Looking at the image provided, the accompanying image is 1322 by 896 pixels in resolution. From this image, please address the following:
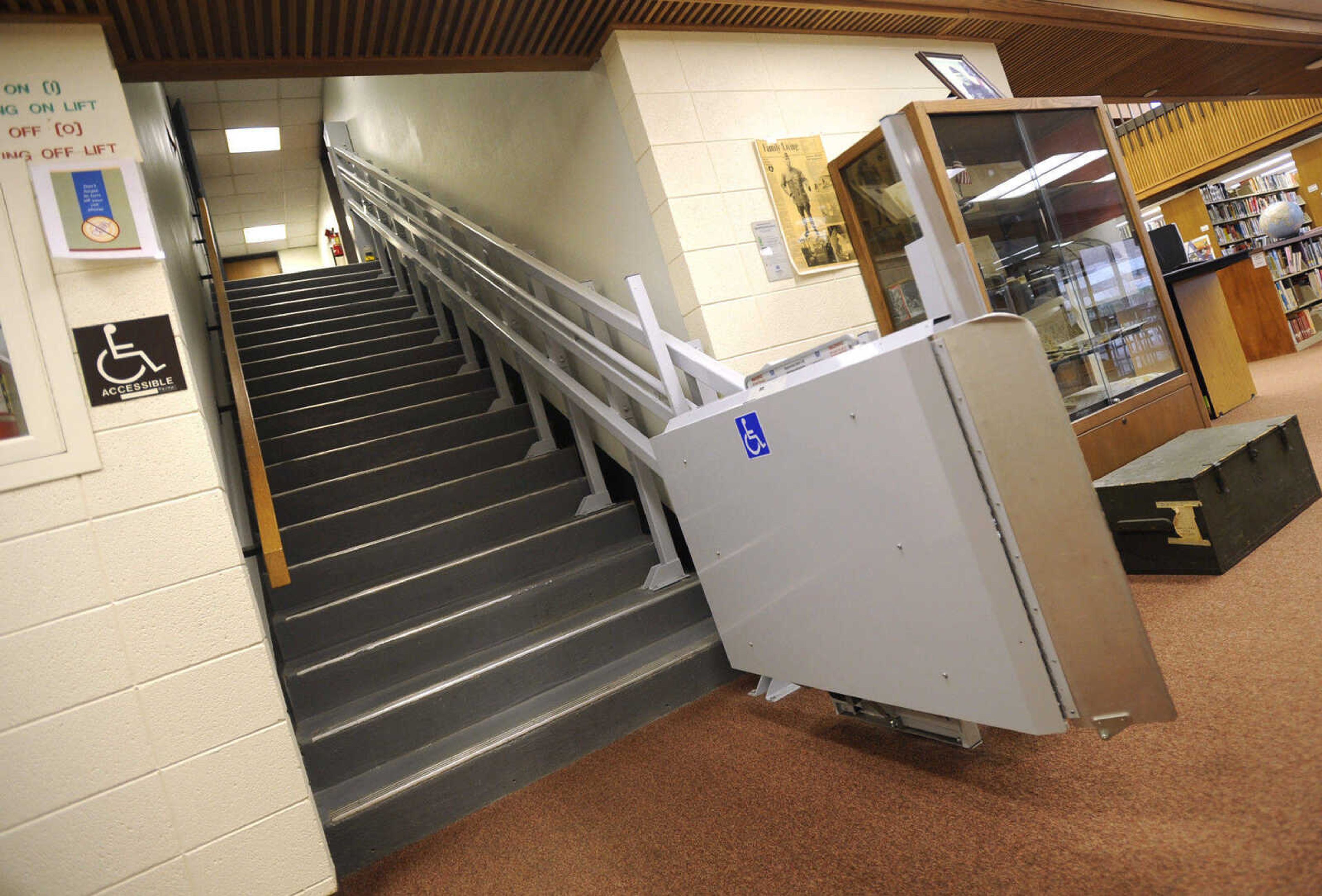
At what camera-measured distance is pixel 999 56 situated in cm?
429

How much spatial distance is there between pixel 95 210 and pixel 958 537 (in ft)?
7.04

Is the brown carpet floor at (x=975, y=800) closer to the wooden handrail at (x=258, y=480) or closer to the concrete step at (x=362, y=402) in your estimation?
the wooden handrail at (x=258, y=480)

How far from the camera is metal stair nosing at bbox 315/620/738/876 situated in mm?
2010

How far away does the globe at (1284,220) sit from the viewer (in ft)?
24.4

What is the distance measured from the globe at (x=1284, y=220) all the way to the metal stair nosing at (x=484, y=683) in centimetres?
815

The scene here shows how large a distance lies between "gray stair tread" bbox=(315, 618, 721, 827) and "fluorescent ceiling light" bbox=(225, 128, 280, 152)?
302 inches

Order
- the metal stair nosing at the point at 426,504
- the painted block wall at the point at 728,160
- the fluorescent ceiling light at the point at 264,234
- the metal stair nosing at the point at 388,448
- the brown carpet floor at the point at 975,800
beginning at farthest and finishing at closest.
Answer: the fluorescent ceiling light at the point at 264,234
the metal stair nosing at the point at 388,448
the metal stair nosing at the point at 426,504
the painted block wall at the point at 728,160
the brown carpet floor at the point at 975,800

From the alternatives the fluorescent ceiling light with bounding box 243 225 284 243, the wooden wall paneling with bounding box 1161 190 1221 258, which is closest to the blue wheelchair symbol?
the fluorescent ceiling light with bounding box 243 225 284 243

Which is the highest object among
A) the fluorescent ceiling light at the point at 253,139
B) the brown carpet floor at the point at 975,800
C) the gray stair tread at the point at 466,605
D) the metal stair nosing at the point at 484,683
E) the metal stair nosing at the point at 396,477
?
the fluorescent ceiling light at the point at 253,139

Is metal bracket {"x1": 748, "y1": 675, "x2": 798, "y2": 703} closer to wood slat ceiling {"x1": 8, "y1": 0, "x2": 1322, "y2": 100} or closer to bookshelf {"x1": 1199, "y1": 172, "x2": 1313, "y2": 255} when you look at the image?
wood slat ceiling {"x1": 8, "y1": 0, "x2": 1322, "y2": 100}

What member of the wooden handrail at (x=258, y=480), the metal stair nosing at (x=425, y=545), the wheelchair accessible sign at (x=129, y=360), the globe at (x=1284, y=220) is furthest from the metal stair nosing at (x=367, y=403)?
the globe at (x=1284, y=220)

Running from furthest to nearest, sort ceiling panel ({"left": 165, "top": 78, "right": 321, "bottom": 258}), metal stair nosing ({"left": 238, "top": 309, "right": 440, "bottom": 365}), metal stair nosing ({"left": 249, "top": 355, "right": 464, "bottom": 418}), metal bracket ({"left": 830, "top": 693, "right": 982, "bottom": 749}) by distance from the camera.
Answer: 1. ceiling panel ({"left": 165, "top": 78, "right": 321, "bottom": 258})
2. metal stair nosing ({"left": 238, "top": 309, "right": 440, "bottom": 365})
3. metal stair nosing ({"left": 249, "top": 355, "right": 464, "bottom": 418})
4. metal bracket ({"left": 830, "top": 693, "right": 982, "bottom": 749})

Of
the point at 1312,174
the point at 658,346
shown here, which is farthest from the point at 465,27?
the point at 1312,174

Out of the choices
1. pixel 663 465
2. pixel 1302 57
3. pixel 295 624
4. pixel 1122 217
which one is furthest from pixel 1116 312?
pixel 1302 57
